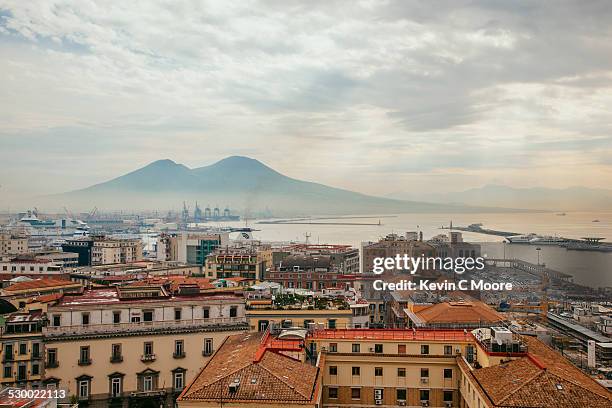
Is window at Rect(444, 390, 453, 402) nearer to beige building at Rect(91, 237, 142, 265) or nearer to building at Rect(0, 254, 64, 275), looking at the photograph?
building at Rect(0, 254, 64, 275)

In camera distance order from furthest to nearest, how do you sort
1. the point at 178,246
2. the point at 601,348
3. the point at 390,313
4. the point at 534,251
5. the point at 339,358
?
1. the point at 534,251
2. the point at 178,246
3. the point at 390,313
4. the point at 601,348
5. the point at 339,358

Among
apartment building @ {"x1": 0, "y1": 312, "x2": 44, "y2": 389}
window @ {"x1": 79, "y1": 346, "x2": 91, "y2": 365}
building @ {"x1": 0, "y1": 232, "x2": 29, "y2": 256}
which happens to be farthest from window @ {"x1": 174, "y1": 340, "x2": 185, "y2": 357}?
building @ {"x1": 0, "y1": 232, "x2": 29, "y2": 256}

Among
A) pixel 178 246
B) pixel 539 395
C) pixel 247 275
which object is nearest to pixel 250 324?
pixel 539 395

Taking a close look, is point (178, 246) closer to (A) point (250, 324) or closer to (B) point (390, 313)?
(B) point (390, 313)

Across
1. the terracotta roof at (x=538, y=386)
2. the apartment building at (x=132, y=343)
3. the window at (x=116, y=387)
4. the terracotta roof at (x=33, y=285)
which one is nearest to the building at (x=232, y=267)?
the terracotta roof at (x=33, y=285)

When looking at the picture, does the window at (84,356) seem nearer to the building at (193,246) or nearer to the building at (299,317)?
the building at (299,317)
